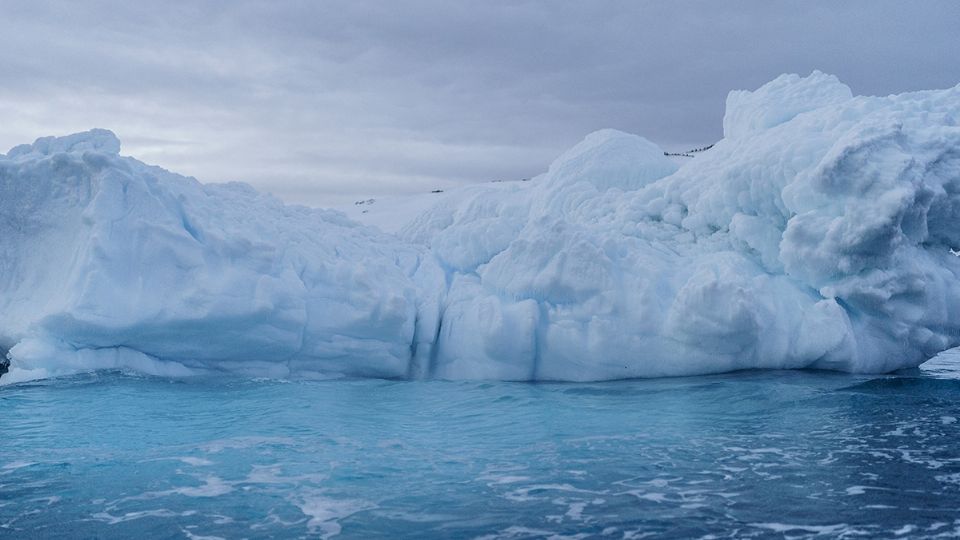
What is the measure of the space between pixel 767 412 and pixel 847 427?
A: 921 mm

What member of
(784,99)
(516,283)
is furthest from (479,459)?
(784,99)

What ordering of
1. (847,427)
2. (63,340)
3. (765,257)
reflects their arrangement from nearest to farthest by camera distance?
(847,427) < (63,340) < (765,257)

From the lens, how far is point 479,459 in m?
7.23

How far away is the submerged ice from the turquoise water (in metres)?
0.61

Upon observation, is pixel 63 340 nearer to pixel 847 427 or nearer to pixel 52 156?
pixel 52 156

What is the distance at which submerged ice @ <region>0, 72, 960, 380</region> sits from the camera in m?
10.7

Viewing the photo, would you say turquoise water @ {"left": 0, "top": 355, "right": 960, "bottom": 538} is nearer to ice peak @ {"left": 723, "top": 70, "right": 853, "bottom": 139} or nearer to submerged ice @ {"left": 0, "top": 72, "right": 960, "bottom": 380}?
submerged ice @ {"left": 0, "top": 72, "right": 960, "bottom": 380}

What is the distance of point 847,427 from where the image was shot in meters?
8.29

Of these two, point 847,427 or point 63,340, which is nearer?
point 847,427

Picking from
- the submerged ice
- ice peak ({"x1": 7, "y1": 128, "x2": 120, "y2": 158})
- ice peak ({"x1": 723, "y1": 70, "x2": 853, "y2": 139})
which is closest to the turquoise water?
the submerged ice

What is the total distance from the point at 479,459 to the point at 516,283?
461cm

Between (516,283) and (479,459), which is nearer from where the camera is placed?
(479,459)

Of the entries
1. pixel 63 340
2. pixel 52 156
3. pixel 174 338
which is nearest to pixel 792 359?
pixel 174 338

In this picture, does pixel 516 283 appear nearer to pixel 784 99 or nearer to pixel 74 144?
pixel 784 99
